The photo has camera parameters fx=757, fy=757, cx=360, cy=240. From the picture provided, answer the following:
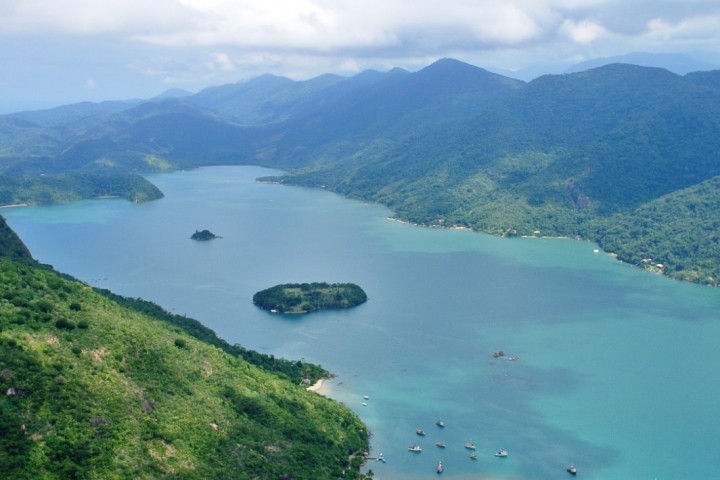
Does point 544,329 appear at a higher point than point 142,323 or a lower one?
lower

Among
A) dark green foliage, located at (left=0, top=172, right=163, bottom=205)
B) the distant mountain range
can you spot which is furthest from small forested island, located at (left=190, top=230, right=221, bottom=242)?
dark green foliage, located at (left=0, top=172, right=163, bottom=205)

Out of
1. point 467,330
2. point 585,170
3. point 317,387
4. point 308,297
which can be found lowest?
point 317,387

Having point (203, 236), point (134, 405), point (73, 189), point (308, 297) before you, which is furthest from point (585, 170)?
point (134, 405)

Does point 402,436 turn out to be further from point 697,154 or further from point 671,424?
point 697,154

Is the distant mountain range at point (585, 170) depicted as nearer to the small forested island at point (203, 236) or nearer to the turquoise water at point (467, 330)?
A: the turquoise water at point (467, 330)

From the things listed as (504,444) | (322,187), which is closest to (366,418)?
(504,444)

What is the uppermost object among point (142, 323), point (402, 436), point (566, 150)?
point (566, 150)

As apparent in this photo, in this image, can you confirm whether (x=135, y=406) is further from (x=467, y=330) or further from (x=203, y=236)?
(x=203, y=236)
